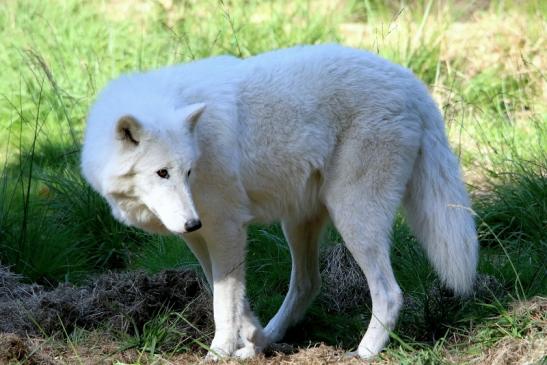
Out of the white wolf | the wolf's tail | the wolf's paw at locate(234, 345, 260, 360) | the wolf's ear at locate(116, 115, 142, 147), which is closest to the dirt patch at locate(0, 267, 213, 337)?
the wolf's paw at locate(234, 345, 260, 360)

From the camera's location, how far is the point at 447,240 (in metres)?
4.67

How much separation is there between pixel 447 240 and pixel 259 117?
1.16 metres

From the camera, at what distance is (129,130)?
162 inches

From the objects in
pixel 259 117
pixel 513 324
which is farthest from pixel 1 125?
pixel 513 324

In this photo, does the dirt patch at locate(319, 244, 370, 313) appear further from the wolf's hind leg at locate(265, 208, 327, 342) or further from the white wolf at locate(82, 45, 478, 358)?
the white wolf at locate(82, 45, 478, 358)

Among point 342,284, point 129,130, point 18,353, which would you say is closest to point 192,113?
point 129,130

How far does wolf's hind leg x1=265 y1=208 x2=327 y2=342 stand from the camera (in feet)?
16.9

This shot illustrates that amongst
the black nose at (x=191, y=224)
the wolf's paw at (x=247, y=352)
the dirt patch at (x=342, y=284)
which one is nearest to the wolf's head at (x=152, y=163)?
the black nose at (x=191, y=224)

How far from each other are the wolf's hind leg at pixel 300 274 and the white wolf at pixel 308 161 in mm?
348

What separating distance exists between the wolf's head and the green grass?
79 cm

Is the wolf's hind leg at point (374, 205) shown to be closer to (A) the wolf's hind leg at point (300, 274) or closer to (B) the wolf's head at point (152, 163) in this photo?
(A) the wolf's hind leg at point (300, 274)

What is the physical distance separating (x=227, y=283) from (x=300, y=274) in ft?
2.51

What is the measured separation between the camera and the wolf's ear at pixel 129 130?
4060 mm

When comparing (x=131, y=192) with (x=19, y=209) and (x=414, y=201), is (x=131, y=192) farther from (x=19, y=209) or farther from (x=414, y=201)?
(x=19, y=209)
